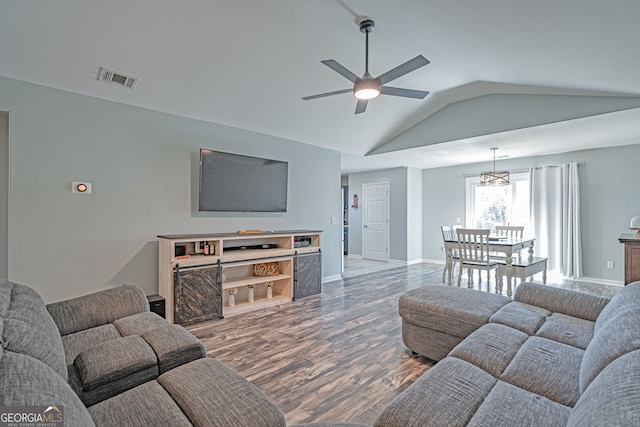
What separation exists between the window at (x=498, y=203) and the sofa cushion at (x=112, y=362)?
21.9 ft

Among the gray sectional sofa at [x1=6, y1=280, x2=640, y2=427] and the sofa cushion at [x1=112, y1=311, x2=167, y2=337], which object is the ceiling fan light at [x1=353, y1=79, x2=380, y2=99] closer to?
the gray sectional sofa at [x1=6, y1=280, x2=640, y2=427]

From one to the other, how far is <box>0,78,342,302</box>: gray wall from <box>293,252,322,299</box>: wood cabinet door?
1084 millimetres

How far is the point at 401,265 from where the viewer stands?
7180mm

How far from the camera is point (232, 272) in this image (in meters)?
4.18

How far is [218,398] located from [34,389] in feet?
2.09

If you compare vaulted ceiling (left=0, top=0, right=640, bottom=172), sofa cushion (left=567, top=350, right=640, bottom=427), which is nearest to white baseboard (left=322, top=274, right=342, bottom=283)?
vaulted ceiling (left=0, top=0, right=640, bottom=172)

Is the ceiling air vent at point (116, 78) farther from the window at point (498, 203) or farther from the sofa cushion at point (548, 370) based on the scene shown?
the window at point (498, 203)

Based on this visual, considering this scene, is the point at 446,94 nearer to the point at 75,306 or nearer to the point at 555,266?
the point at 555,266

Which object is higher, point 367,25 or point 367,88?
point 367,25

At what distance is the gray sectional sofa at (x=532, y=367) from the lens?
3.33ft

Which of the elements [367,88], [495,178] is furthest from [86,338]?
[495,178]

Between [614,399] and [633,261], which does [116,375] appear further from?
[633,261]

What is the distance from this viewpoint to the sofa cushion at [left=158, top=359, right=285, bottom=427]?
1161mm

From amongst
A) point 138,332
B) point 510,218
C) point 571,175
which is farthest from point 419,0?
point 510,218
